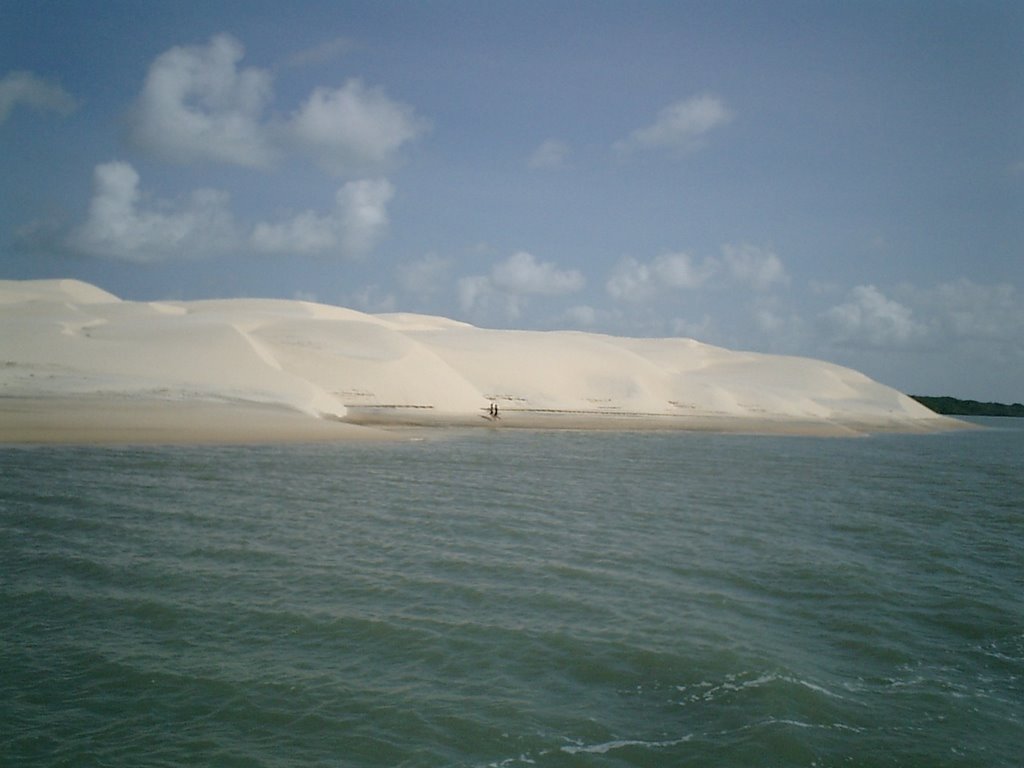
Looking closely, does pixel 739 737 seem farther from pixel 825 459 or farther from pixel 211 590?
pixel 825 459

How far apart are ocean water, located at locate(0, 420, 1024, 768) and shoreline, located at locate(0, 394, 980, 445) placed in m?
6.73

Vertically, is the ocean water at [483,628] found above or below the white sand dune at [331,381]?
below

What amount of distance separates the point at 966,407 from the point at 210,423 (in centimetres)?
14270

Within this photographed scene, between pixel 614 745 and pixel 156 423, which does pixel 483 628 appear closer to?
pixel 614 745

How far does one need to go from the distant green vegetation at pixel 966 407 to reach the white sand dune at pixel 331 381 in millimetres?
56591

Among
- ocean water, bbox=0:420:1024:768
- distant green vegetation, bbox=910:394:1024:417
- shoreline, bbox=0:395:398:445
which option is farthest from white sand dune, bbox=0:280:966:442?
distant green vegetation, bbox=910:394:1024:417

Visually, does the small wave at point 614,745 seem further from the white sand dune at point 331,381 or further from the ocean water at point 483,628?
the white sand dune at point 331,381

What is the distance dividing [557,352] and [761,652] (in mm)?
60124

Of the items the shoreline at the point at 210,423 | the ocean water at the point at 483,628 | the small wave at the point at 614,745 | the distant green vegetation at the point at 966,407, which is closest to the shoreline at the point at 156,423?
the shoreline at the point at 210,423

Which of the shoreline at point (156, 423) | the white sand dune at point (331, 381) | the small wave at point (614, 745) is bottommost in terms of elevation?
the small wave at point (614, 745)

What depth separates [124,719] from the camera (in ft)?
22.6

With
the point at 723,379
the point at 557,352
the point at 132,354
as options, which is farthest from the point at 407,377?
the point at 723,379

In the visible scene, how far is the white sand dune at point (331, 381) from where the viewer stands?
102ft

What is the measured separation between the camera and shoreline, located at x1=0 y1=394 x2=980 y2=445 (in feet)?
84.8
